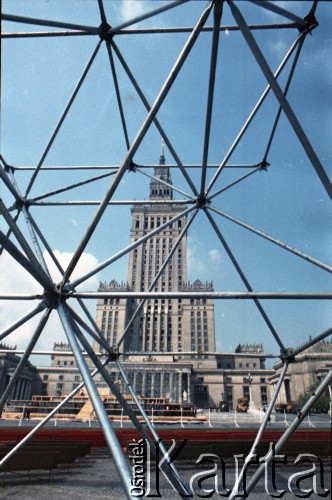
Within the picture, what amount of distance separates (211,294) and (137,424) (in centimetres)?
297

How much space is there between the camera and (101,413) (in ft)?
12.7

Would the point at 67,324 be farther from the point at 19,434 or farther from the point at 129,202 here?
the point at 19,434

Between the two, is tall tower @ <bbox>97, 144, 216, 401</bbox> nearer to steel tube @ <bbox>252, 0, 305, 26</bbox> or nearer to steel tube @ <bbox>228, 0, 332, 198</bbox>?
steel tube @ <bbox>252, 0, 305, 26</bbox>

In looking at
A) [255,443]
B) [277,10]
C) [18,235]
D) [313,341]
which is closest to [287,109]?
[277,10]

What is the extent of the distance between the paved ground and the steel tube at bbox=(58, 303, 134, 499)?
6.06m

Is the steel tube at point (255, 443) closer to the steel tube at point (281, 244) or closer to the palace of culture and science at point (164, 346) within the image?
the steel tube at point (281, 244)

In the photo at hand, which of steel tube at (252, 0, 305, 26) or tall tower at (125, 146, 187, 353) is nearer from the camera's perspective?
steel tube at (252, 0, 305, 26)

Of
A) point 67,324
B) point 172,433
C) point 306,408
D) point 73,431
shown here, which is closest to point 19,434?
point 73,431

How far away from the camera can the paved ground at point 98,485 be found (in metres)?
9.70

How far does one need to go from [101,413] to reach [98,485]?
908 centimetres

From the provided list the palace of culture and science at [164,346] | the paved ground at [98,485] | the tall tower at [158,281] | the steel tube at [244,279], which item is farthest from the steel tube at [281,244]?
the tall tower at [158,281]

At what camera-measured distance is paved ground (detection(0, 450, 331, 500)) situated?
970cm

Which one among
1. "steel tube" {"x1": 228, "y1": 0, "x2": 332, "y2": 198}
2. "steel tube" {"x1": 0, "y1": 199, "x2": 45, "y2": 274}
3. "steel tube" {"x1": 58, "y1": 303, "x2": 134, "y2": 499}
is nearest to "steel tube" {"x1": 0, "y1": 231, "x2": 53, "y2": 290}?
"steel tube" {"x1": 0, "y1": 199, "x2": 45, "y2": 274}

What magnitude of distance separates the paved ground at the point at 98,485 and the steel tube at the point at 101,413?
6.06 meters
